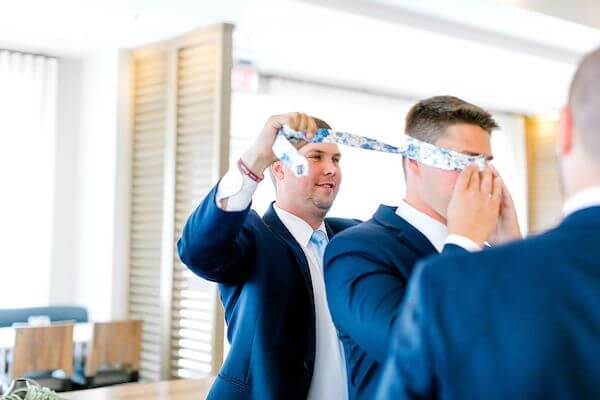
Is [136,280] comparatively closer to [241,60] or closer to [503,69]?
[241,60]

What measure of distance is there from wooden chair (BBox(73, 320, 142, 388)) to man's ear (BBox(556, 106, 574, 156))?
15.7 ft

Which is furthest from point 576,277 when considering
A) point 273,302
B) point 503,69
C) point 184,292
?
point 503,69

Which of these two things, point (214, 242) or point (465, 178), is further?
point (214, 242)

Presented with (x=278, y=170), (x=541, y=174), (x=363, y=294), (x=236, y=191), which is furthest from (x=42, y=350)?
(x=541, y=174)

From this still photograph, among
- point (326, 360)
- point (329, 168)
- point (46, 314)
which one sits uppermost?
point (329, 168)

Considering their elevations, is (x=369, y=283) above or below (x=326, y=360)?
above

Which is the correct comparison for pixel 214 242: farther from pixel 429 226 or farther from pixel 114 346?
pixel 114 346

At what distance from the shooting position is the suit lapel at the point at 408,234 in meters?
1.62

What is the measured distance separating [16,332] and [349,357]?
12.5 ft

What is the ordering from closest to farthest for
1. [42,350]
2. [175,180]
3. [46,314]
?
[42,350], [175,180], [46,314]

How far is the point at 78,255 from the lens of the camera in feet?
21.9

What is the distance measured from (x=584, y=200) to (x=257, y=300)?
113cm

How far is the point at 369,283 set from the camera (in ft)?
4.78

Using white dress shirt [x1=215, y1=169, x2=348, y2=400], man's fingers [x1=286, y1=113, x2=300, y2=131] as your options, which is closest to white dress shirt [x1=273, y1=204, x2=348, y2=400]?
white dress shirt [x1=215, y1=169, x2=348, y2=400]
